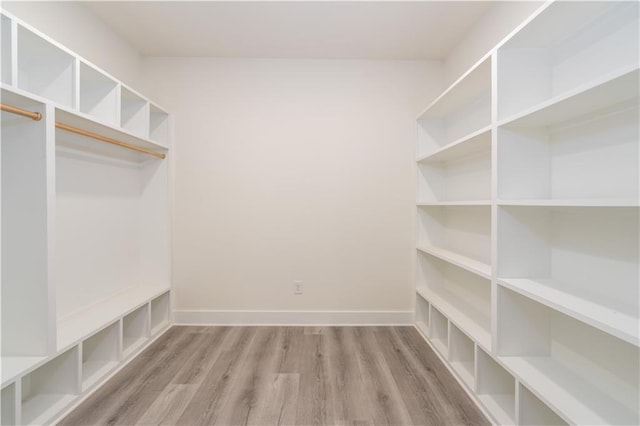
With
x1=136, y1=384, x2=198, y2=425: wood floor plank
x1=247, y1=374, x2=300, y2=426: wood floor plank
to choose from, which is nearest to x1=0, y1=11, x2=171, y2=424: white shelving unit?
x1=136, y1=384, x2=198, y2=425: wood floor plank

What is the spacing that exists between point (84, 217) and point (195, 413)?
5.06 feet

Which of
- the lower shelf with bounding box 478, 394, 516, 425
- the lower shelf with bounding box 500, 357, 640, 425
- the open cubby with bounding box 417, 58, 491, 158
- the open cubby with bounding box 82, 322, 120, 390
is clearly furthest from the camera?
the open cubby with bounding box 82, 322, 120, 390

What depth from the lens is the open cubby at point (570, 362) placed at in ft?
3.64

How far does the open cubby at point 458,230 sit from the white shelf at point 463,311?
1.24 feet

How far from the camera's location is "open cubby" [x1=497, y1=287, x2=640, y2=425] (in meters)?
1.11

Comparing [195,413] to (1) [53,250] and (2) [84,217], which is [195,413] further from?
(2) [84,217]

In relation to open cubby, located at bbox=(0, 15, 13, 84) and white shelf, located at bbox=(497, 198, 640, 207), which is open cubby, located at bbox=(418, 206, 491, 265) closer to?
white shelf, located at bbox=(497, 198, 640, 207)

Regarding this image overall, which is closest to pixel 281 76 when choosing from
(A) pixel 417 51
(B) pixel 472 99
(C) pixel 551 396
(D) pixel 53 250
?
(A) pixel 417 51

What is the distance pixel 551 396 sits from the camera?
1180 mm

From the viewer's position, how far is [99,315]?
1906 mm

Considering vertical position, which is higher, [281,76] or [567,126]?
[281,76]

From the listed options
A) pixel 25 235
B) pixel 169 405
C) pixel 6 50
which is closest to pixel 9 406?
pixel 169 405

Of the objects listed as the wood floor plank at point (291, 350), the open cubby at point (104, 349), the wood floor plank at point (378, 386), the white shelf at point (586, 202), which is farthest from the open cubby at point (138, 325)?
the white shelf at point (586, 202)

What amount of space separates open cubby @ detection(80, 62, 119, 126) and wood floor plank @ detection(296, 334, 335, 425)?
Answer: 84.1 inches
